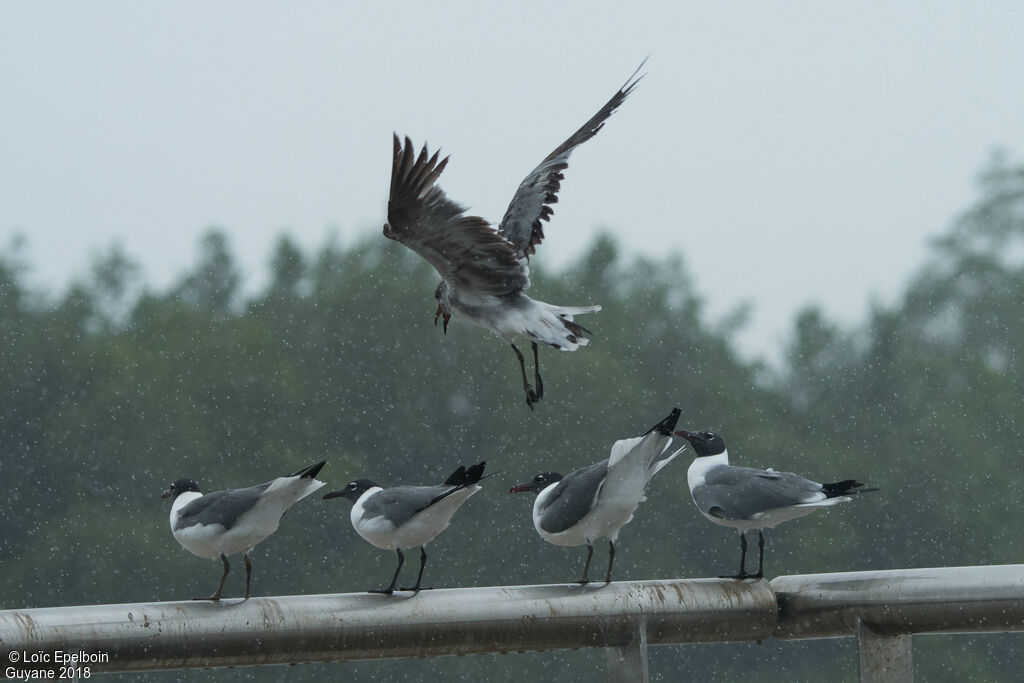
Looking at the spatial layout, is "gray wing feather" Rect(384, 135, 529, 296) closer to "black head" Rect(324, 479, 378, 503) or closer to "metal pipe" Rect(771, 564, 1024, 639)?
"black head" Rect(324, 479, 378, 503)

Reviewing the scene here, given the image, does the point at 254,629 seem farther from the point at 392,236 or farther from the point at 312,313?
the point at 312,313

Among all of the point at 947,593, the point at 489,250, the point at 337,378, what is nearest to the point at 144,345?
the point at 337,378

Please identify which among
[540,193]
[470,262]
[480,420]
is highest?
[480,420]

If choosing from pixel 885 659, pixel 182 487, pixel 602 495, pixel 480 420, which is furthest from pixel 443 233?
pixel 480 420

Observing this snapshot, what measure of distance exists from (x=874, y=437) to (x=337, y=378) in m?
7.79

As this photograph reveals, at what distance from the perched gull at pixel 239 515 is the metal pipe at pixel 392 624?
587mm

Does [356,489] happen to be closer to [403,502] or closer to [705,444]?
[403,502]

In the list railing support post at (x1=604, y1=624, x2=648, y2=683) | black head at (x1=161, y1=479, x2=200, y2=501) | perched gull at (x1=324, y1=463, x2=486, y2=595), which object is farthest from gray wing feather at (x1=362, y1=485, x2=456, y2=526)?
railing support post at (x1=604, y1=624, x2=648, y2=683)

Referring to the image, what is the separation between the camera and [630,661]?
1939 millimetres

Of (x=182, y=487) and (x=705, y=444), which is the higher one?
(x=705, y=444)

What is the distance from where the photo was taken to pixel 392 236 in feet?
9.25

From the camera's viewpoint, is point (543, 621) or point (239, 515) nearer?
point (543, 621)

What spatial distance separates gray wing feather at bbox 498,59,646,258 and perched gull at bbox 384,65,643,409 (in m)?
0.06

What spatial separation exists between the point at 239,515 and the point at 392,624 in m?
0.75
